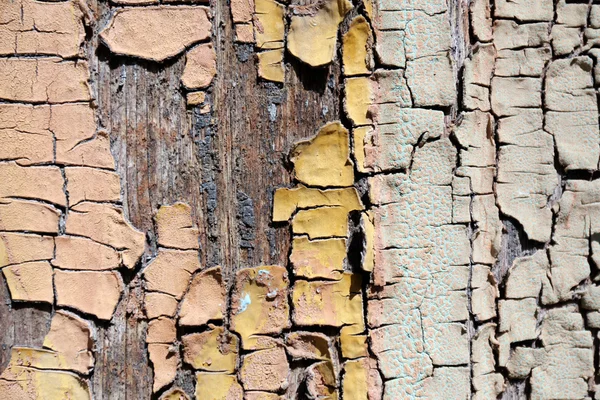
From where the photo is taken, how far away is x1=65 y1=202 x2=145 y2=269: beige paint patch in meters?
1.13

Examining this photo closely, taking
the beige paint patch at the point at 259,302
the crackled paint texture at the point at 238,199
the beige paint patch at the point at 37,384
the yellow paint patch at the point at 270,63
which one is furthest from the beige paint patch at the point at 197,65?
the beige paint patch at the point at 37,384

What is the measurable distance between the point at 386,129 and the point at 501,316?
535mm

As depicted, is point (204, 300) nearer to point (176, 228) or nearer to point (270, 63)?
point (176, 228)

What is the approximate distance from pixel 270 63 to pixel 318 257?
0.44m

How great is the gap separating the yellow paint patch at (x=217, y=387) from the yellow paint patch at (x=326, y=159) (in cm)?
47

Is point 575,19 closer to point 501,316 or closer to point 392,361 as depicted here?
point 501,316

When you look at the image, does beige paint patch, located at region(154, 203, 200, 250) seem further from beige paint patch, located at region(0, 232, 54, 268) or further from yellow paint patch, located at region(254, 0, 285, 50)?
yellow paint patch, located at region(254, 0, 285, 50)

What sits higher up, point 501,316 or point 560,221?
point 560,221

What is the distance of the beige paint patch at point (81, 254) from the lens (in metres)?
1.13

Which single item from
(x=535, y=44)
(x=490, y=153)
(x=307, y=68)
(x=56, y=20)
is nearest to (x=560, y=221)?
(x=490, y=153)

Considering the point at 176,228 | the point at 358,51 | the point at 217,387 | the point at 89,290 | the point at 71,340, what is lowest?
the point at 217,387

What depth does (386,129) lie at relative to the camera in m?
1.17

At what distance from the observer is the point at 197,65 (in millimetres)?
1146

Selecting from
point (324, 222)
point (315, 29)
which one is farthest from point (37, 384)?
point (315, 29)
